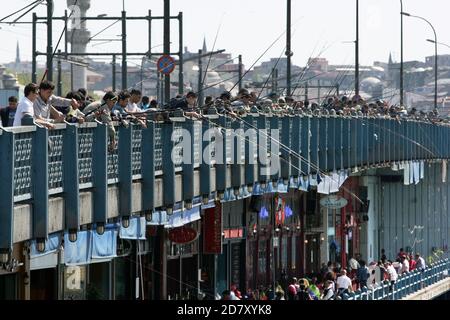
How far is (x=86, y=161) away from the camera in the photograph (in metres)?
21.9

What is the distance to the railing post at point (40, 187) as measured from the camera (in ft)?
63.5

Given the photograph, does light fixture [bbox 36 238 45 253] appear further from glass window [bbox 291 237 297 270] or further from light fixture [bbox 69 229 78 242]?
glass window [bbox 291 237 297 270]

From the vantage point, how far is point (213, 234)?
132 ft

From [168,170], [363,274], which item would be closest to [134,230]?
[168,170]

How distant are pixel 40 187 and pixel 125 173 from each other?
4.28 meters

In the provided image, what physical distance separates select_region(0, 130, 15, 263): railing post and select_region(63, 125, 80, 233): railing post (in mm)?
2689

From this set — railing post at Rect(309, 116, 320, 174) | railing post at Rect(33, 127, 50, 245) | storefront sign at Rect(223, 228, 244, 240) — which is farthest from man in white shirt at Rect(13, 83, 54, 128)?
storefront sign at Rect(223, 228, 244, 240)

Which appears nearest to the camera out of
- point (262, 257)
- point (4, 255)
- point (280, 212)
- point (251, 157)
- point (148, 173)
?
point (4, 255)

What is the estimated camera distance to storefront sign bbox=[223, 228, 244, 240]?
142 ft

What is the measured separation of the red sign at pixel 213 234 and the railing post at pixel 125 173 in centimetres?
1613

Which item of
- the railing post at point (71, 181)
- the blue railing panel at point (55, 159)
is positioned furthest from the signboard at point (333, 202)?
the blue railing panel at point (55, 159)

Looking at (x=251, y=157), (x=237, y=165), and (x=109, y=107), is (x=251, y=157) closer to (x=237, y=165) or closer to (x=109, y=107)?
(x=237, y=165)
